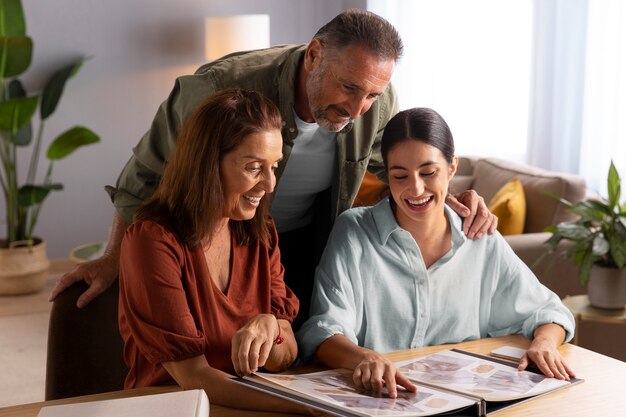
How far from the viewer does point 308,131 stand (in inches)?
84.9

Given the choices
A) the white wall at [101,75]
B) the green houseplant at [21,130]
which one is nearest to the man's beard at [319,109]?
the green houseplant at [21,130]

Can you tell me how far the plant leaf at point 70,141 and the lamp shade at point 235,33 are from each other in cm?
94

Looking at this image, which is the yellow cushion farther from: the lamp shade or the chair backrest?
the chair backrest

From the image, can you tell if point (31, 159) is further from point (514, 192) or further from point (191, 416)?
point (191, 416)

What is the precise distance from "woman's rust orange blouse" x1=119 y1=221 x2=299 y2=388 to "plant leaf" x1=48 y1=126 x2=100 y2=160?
3655mm

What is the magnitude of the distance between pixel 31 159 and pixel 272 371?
14.4ft

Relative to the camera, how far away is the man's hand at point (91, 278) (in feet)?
6.41

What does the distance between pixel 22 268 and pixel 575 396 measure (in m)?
4.20

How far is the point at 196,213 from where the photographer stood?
1653 millimetres

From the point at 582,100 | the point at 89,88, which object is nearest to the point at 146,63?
the point at 89,88

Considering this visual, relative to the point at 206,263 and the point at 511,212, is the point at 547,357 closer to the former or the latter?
the point at 206,263

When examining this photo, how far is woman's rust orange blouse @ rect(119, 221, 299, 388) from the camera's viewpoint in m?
1.57

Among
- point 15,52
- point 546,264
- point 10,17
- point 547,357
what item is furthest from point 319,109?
point 10,17

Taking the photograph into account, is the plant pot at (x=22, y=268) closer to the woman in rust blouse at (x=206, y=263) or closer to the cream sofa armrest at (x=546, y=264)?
the cream sofa armrest at (x=546, y=264)
